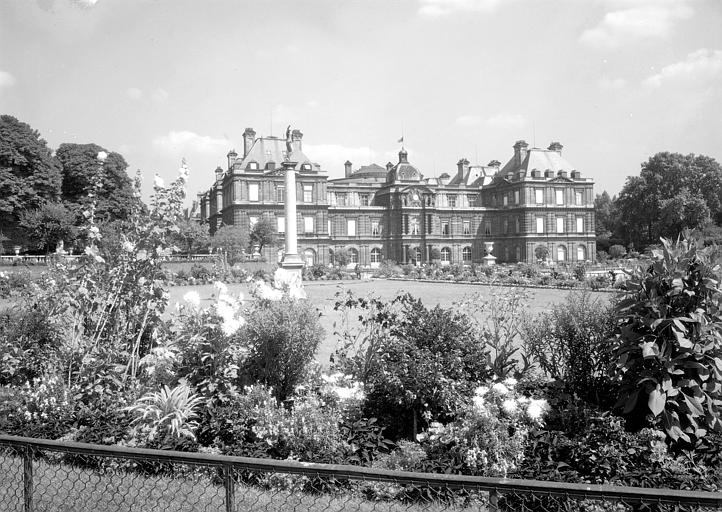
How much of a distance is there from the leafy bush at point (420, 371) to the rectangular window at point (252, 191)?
159 ft

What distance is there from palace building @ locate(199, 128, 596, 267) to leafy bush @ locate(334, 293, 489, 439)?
4969cm

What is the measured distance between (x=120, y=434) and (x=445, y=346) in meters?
2.88

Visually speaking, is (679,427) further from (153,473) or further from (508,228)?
(508,228)

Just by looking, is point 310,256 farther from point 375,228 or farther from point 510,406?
point 510,406

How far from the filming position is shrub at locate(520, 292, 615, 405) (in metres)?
5.02

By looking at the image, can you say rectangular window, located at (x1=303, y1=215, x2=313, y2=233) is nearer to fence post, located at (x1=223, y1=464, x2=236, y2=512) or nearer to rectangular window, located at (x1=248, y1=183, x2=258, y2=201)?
rectangular window, located at (x1=248, y1=183, x2=258, y2=201)

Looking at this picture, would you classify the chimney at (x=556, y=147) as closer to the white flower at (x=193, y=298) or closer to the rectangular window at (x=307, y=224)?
the rectangular window at (x=307, y=224)

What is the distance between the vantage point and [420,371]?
4.74 m

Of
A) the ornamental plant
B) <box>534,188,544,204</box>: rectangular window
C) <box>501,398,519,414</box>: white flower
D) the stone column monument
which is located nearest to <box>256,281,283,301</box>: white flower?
<box>501,398,519,414</box>: white flower

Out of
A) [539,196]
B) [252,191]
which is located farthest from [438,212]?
[252,191]

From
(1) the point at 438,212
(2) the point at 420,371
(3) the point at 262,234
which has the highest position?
(1) the point at 438,212

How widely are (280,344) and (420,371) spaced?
1.38m

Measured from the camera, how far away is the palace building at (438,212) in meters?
55.7

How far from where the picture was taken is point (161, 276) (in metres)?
6.33
